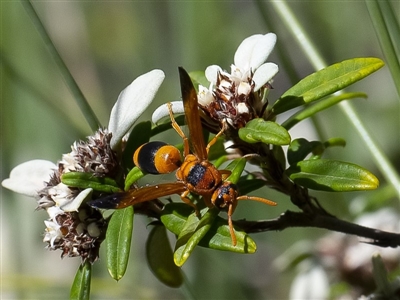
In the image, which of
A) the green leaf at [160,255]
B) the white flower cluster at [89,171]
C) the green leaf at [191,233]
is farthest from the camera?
the green leaf at [160,255]

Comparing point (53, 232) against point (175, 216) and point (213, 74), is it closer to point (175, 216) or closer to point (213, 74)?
point (175, 216)

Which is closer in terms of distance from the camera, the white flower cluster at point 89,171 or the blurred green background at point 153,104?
the white flower cluster at point 89,171

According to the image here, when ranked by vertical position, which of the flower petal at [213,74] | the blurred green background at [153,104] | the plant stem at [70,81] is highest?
the plant stem at [70,81]

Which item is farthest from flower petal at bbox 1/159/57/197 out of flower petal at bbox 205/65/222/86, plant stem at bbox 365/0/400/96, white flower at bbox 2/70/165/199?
plant stem at bbox 365/0/400/96

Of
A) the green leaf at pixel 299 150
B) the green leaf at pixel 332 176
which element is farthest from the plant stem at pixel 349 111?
the green leaf at pixel 332 176

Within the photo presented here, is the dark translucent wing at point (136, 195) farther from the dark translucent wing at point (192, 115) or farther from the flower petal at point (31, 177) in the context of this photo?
the flower petal at point (31, 177)

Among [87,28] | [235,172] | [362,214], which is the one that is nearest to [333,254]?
[362,214]
